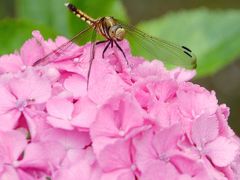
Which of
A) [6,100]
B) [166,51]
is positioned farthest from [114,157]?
[166,51]

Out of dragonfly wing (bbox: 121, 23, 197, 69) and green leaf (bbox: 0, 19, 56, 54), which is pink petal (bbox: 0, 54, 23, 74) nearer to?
dragonfly wing (bbox: 121, 23, 197, 69)

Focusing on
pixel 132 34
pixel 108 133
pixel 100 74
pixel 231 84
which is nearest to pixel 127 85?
pixel 100 74

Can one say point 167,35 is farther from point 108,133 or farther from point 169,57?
point 108,133

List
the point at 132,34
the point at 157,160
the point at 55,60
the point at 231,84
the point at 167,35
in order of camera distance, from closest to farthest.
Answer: the point at 157,160, the point at 55,60, the point at 132,34, the point at 167,35, the point at 231,84

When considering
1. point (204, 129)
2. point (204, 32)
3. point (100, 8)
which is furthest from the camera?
point (204, 32)

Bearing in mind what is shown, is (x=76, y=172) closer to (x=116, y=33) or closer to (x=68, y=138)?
(x=68, y=138)

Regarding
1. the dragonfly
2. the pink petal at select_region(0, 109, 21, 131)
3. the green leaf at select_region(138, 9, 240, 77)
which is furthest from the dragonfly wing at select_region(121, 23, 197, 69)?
the green leaf at select_region(138, 9, 240, 77)
